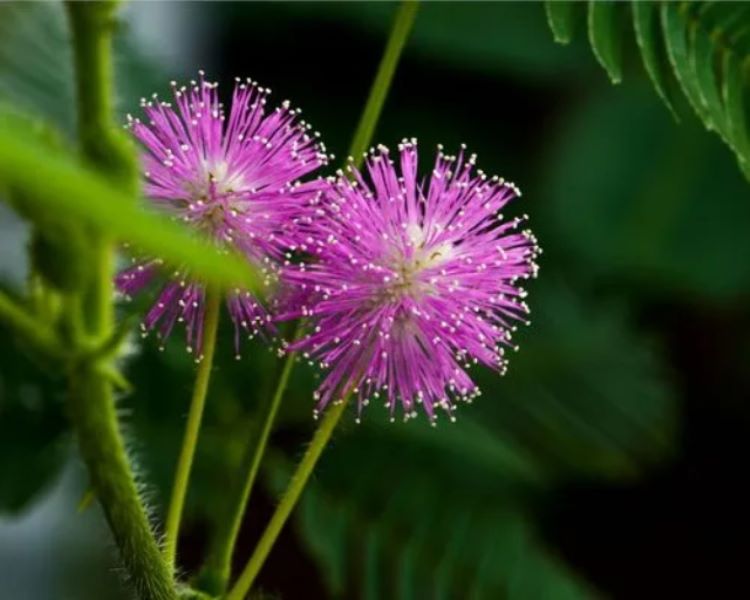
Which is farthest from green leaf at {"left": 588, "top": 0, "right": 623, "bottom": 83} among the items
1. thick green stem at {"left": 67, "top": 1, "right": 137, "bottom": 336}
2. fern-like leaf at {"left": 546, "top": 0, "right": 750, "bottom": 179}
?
thick green stem at {"left": 67, "top": 1, "right": 137, "bottom": 336}

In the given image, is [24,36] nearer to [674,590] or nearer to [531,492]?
[531,492]

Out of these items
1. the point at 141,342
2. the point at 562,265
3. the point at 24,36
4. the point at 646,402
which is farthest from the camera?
the point at 562,265

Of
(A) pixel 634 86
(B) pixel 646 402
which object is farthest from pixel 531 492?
(A) pixel 634 86

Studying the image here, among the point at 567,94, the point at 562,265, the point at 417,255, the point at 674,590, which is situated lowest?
the point at 674,590

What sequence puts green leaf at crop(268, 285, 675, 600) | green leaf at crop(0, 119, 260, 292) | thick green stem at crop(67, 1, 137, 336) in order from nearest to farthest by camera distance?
1. green leaf at crop(0, 119, 260, 292)
2. thick green stem at crop(67, 1, 137, 336)
3. green leaf at crop(268, 285, 675, 600)

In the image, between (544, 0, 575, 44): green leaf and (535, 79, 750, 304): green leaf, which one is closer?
(544, 0, 575, 44): green leaf

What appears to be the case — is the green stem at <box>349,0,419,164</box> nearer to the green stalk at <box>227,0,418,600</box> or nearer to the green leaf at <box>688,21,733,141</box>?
the green stalk at <box>227,0,418,600</box>

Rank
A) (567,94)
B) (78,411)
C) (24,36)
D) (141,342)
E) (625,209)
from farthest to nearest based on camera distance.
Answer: (567,94) → (625,209) → (24,36) → (141,342) → (78,411)
